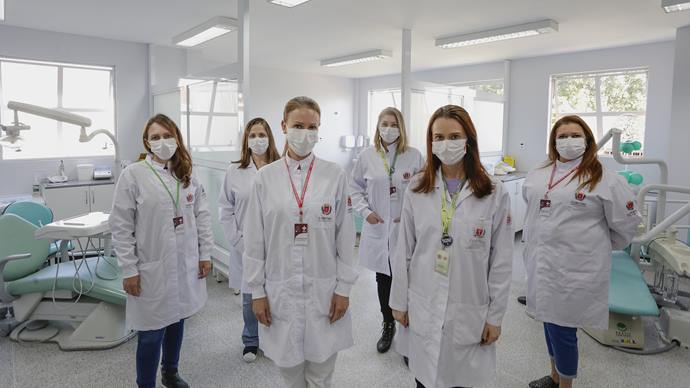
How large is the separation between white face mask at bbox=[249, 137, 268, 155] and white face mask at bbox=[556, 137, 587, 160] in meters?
1.67

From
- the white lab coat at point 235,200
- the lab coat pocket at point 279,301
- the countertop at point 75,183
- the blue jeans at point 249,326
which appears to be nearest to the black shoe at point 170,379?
the blue jeans at point 249,326

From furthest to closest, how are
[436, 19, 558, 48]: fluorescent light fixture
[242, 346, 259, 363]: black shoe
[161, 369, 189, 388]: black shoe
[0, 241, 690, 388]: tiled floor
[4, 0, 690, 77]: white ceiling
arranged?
[436, 19, 558, 48]: fluorescent light fixture
[4, 0, 690, 77]: white ceiling
[242, 346, 259, 363]: black shoe
[0, 241, 690, 388]: tiled floor
[161, 369, 189, 388]: black shoe

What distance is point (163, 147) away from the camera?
6.83ft

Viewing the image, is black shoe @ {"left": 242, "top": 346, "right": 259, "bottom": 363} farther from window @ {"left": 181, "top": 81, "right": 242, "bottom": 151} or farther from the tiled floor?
window @ {"left": 181, "top": 81, "right": 242, "bottom": 151}

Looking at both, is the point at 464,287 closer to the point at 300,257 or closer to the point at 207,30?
the point at 300,257

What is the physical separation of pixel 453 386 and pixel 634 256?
2864 mm

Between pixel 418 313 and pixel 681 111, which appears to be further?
pixel 681 111

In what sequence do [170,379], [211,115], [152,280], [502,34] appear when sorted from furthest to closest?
[502,34], [211,115], [170,379], [152,280]

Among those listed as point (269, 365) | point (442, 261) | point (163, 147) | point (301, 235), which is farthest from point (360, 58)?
point (442, 261)

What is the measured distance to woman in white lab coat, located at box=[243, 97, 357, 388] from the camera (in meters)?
1.60

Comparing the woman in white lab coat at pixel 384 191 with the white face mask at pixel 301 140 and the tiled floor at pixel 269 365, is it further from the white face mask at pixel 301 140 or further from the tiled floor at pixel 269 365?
the white face mask at pixel 301 140

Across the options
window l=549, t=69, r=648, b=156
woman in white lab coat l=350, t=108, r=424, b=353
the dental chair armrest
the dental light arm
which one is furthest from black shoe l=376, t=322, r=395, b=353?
window l=549, t=69, r=648, b=156

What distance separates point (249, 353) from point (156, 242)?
1.04m

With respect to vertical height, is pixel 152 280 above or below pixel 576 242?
below
